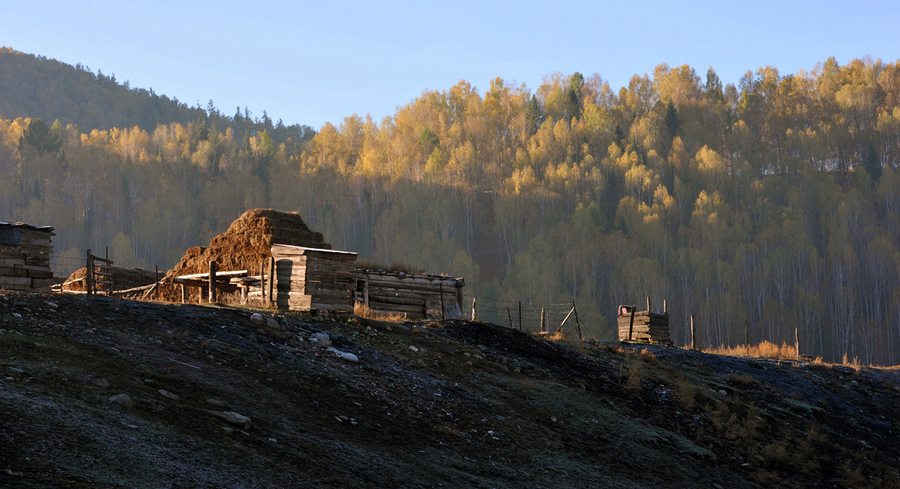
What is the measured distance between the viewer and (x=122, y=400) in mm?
9750

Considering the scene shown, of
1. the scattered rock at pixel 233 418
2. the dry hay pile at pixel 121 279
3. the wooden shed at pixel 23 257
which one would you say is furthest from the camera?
the dry hay pile at pixel 121 279

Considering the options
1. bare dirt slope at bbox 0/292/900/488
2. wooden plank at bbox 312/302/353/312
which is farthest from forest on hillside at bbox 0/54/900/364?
bare dirt slope at bbox 0/292/900/488

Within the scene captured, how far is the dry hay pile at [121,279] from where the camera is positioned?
31047mm

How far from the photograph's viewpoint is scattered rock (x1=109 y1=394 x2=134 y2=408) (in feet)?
31.8

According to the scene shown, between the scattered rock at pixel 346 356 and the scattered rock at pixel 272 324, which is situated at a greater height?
the scattered rock at pixel 272 324

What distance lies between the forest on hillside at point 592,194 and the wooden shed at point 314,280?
5194cm

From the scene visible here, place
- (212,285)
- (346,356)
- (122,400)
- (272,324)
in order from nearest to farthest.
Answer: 1. (122,400)
2. (346,356)
3. (272,324)
4. (212,285)

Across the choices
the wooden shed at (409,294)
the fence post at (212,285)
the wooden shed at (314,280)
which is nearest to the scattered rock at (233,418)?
the fence post at (212,285)

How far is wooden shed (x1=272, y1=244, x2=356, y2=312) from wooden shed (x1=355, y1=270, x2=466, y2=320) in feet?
11.8

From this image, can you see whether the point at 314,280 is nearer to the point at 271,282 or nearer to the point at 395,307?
the point at 271,282

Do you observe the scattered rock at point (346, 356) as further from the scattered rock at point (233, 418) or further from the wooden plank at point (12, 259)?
the wooden plank at point (12, 259)

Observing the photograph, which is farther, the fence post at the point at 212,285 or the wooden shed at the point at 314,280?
the wooden shed at the point at 314,280

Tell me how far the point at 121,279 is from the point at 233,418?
2359 centimetres

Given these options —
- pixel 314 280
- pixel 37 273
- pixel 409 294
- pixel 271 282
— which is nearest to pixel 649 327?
pixel 409 294
